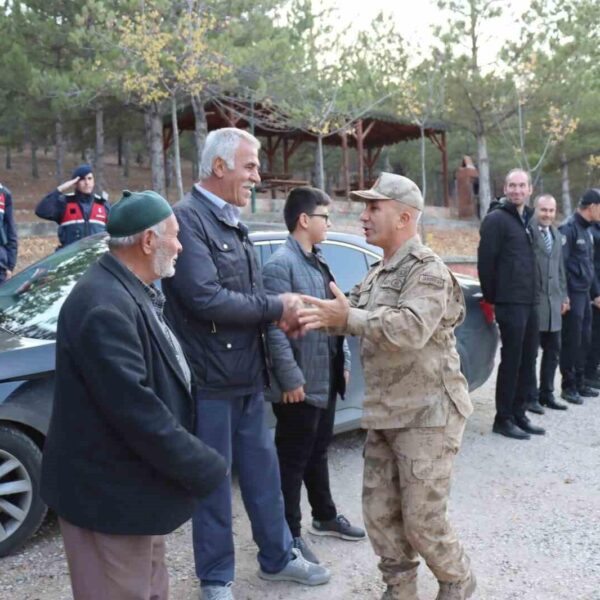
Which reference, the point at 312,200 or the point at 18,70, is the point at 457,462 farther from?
the point at 18,70

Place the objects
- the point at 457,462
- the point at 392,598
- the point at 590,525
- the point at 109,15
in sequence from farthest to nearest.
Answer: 1. the point at 109,15
2. the point at 457,462
3. the point at 590,525
4. the point at 392,598

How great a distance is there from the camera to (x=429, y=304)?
284cm

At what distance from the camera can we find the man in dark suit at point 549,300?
6.38 metres

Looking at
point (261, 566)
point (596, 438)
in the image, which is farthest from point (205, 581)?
point (596, 438)

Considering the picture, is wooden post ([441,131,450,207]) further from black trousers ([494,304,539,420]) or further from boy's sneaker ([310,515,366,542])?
boy's sneaker ([310,515,366,542])

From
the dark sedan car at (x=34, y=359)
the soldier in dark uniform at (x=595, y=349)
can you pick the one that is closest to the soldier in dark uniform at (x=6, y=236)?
the dark sedan car at (x=34, y=359)

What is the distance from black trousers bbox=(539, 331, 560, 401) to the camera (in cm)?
666

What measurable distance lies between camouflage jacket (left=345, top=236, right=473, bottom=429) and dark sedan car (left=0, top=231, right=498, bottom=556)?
173cm

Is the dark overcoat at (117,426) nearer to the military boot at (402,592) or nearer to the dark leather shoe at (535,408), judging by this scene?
the military boot at (402,592)

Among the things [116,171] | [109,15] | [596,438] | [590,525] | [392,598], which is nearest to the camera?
[392,598]

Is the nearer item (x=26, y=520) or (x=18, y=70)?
(x=26, y=520)

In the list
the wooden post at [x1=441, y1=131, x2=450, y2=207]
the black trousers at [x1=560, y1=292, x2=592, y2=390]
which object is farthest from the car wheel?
the wooden post at [x1=441, y1=131, x2=450, y2=207]

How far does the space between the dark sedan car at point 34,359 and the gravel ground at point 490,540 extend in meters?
0.30

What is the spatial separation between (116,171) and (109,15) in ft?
89.3
